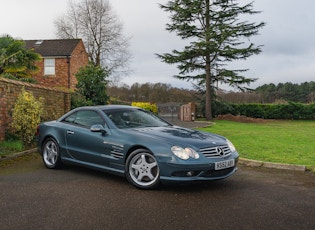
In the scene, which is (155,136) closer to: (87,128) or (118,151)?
(118,151)

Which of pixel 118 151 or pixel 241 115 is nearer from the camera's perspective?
pixel 118 151

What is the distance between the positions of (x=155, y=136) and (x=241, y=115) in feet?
86.1

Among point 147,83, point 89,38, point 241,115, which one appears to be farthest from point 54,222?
point 147,83

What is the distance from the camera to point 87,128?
6.02 m

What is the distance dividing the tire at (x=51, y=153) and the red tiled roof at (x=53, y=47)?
23677 millimetres

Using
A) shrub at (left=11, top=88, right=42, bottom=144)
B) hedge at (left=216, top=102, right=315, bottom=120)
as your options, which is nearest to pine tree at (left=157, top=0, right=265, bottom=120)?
hedge at (left=216, top=102, right=315, bottom=120)

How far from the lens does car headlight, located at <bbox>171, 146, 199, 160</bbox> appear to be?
468 centimetres

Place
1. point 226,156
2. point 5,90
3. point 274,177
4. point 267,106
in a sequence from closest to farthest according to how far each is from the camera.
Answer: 1. point 226,156
2. point 274,177
3. point 5,90
4. point 267,106

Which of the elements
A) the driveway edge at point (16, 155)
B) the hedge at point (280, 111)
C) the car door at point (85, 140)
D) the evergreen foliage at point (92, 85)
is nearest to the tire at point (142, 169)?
the car door at point (85, 140)

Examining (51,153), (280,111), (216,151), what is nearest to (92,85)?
(51,153)

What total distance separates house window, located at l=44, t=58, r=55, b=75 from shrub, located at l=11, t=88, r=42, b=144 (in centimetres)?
2124

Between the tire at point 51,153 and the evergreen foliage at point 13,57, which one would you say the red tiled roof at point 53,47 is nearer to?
the evergreen foliage at point 13,57

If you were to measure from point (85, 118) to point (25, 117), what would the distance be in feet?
11.1

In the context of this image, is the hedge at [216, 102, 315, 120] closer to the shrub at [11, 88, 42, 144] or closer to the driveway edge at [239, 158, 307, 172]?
the driveway edge at [239, 158, 307, 172]
